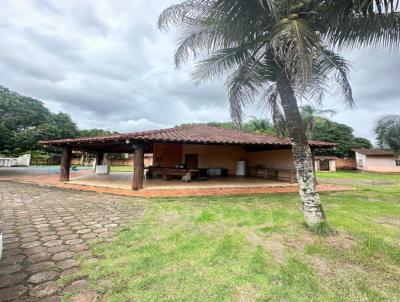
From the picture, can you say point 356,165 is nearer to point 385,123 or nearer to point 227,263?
point 385,123

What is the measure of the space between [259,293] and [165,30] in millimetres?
6371

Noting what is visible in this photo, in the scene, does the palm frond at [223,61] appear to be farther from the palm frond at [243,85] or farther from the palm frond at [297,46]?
the palm frond at [297,46]

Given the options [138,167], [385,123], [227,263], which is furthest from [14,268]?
[385,123]

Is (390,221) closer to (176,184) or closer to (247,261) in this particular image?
(247,261)

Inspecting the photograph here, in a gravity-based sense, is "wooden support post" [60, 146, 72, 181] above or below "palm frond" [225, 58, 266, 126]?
below

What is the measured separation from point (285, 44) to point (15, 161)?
37358 millimetres

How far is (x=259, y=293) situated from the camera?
96.1 inches

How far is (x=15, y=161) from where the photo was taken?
96.4 feet

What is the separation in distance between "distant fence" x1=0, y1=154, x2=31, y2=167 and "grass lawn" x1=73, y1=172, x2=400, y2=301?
33393mm

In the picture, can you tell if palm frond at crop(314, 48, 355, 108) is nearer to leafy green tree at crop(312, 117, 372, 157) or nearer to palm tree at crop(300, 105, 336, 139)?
palm tree at crop(300, 105, 336, 139)

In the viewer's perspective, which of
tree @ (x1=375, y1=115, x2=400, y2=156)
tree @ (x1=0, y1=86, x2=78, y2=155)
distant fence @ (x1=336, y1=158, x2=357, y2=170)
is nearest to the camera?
tree @ (x1=0, y1=86, x2=78, y2=155)

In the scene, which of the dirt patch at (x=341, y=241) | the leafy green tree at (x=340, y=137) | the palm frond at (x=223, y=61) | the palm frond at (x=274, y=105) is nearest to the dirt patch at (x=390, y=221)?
the dirt patch at (x=341, y=241)

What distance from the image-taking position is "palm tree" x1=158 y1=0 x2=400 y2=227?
12.8 feet

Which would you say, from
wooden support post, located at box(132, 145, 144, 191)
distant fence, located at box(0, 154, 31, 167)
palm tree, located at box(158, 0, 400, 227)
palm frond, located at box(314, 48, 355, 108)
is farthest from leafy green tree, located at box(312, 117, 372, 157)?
distant fence, located at box(0, 154, 31, 167)
